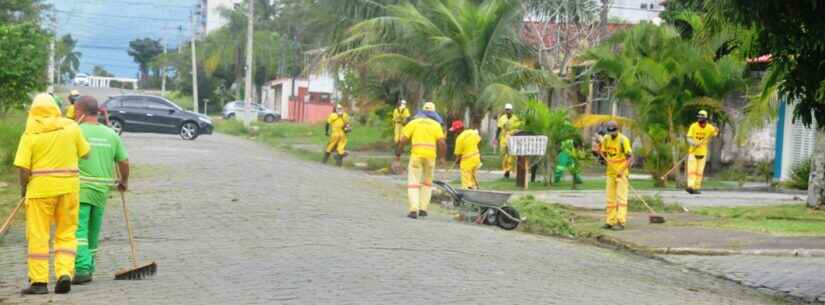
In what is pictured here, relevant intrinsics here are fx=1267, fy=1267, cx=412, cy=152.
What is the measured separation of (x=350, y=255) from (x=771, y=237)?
Result: 704 centimetres

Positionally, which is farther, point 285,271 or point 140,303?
point 285,271

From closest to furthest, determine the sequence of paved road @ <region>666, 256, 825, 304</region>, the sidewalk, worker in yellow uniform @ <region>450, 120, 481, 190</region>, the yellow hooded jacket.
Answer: the yellow hooded jacket
paved road @ <region>666, 256, 825, 304</region>
the sidewalk
worker in yellow uniform @ <region>450, 120, 481, 190</region>

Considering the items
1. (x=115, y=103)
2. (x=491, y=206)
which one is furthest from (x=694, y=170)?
(x=115, y=103)

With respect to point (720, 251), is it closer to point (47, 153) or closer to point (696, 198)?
point (696, 198)

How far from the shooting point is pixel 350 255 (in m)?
12.5

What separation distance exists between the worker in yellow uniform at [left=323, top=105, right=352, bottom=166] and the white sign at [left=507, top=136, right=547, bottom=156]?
734cm

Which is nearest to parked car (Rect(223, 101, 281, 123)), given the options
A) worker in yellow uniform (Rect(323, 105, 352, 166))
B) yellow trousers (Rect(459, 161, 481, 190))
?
worker in yellow uniform (Rect(323, 105, 352, 166))

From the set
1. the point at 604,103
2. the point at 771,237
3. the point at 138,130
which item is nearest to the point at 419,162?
A: the point at 771,237

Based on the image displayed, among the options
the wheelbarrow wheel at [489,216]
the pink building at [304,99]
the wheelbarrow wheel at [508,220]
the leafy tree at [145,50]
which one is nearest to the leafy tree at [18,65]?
the wheelbarrow wheel at [489,216]

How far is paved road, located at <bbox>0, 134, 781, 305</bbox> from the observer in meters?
10.2

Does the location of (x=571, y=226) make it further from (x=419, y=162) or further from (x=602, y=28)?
(x=602, y=28)

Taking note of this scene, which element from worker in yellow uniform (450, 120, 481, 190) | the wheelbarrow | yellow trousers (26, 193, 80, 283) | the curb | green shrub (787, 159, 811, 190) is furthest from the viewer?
green shrub (787, 159, 811, 190)

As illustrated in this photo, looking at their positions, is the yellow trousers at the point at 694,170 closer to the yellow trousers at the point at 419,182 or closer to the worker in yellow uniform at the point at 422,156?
the worker in yellow uniform at the point at 422,156

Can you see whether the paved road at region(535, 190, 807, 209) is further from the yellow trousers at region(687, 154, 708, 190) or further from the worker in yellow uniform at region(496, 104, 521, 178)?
the worker in yellow uniform at region(496, 104, 521, 178)
